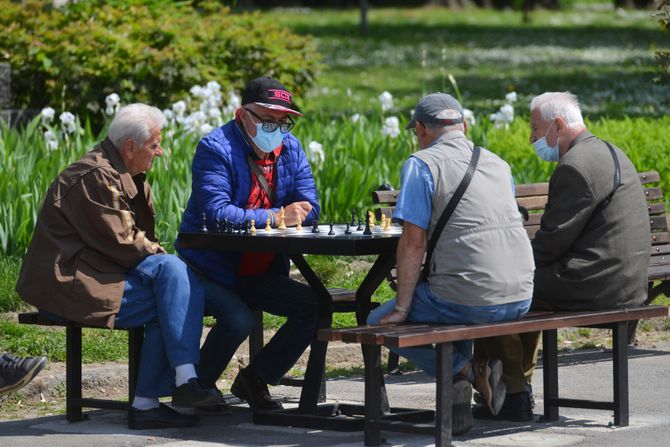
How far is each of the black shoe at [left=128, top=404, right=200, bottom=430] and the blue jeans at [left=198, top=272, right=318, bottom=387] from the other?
0.90 ft

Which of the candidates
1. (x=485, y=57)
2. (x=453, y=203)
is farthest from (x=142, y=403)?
(x=485, y=57)

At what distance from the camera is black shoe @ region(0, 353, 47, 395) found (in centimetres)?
654

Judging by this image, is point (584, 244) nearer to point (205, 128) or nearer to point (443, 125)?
point (443, 125)

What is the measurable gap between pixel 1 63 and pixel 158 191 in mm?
3906

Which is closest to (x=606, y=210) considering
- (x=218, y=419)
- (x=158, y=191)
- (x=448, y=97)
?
(x=448, y=97)

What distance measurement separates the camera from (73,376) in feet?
22.0

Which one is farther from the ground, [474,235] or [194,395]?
[474,235]

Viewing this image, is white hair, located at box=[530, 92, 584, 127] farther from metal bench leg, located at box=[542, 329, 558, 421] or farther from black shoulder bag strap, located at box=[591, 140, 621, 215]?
metal bench leg, located at box=[542, 329, 558, 421]

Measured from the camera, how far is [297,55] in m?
15.0

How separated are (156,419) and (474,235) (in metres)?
1.62

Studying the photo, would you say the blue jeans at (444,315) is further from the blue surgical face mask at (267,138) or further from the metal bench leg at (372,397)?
the blue surgical face mask at (267,138)

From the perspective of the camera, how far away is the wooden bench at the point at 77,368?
21.8ft

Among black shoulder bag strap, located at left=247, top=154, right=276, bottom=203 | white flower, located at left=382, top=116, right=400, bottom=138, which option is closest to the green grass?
white flower, located at left=382, top=116, right=400, bottom=138

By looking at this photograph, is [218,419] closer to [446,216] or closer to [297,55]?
[446,216]
